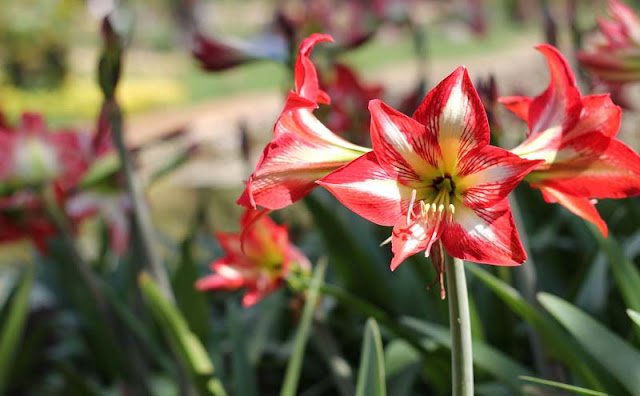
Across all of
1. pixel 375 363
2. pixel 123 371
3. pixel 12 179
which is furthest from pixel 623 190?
pixel 123 371

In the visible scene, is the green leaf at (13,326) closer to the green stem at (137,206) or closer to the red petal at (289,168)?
the green stem at (137,206)

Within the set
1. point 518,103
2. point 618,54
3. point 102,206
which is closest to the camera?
point 518,103

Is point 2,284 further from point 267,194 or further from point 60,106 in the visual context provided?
point 60,106

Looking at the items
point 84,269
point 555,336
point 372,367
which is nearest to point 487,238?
point 372,367

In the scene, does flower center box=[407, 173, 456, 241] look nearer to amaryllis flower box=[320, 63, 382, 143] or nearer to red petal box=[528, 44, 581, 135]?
red petal box=[528, 44, 581, 135]

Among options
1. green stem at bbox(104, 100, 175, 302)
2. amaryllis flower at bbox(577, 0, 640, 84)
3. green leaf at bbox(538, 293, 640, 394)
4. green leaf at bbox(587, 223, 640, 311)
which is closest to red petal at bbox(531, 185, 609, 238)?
green leaf at bbox(538, 293, 640, 394)

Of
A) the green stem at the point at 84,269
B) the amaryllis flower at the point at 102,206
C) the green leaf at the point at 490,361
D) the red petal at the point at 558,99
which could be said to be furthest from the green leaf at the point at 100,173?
the red petal at the point at 558,99

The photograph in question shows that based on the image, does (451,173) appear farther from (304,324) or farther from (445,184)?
(304,324)
